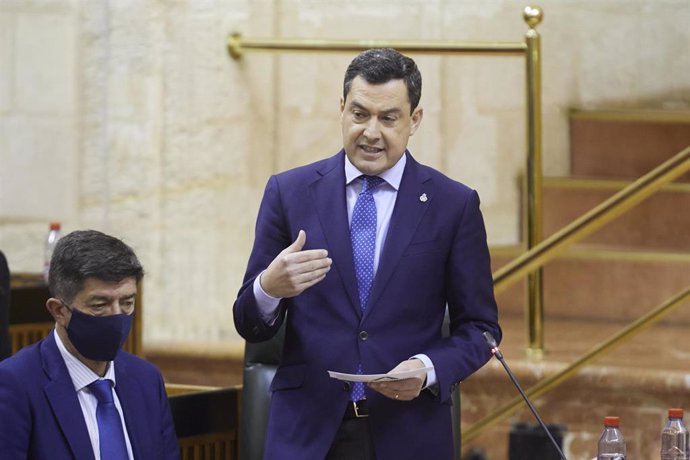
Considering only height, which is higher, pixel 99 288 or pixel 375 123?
pixel 375 123

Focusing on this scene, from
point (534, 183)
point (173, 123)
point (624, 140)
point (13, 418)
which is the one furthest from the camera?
point (624, 140)

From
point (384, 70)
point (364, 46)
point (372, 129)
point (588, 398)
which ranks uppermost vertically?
point (364, 46)

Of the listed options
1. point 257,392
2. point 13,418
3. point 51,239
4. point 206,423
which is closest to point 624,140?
point 51,239

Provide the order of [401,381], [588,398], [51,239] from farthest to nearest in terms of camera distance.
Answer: [51,239] < [588,398] < [401,381]

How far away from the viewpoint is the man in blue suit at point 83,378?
279cm

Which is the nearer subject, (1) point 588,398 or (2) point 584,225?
(2) point 584,225

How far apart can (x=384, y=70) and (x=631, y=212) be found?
435cm

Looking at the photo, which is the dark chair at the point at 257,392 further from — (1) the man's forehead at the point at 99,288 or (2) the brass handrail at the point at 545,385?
(2) the brass handrail at the point at 545,385

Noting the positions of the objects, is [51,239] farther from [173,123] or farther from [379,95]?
[379,95]

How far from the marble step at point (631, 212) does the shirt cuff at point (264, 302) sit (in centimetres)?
417

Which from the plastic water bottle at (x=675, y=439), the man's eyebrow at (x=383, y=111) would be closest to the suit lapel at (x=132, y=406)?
the man's eyebrow at (x=383, y=111)

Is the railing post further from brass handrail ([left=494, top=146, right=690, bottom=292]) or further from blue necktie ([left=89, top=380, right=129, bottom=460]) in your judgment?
blue necktie ([left=89, top=380, right=129, bottom=460])

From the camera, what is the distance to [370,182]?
10.1 feet

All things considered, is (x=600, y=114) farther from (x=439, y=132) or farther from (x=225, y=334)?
(x=225, y=334)
